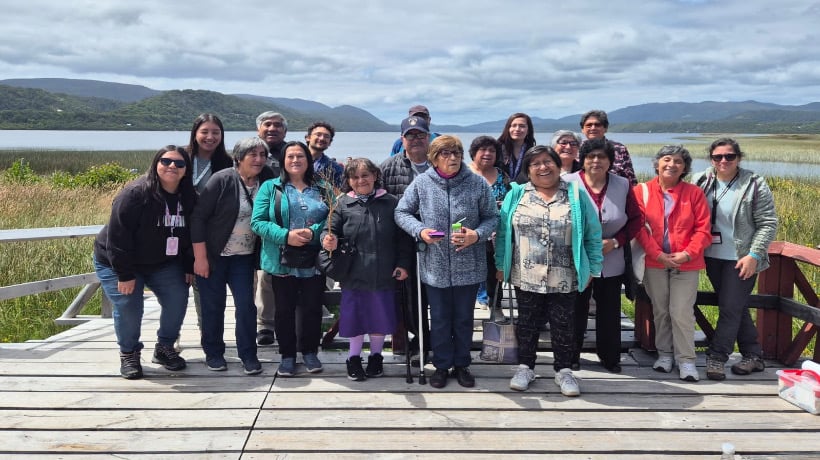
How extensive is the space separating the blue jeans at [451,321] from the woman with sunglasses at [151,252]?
177cm

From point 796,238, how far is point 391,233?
961cm

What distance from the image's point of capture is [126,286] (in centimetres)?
393

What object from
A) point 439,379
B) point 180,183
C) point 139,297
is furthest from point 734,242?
point 139,297

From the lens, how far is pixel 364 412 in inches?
140

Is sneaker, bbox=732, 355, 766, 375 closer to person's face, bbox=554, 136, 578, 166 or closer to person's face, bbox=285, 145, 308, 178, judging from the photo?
person's face, bbox=554, 136, 578, 166

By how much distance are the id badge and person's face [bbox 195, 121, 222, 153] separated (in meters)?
0.79

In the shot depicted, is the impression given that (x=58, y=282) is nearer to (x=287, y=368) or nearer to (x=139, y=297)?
(x=139, y=297)

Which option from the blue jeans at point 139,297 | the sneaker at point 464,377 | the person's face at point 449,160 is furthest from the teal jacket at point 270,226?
the sneaker at point 464,377

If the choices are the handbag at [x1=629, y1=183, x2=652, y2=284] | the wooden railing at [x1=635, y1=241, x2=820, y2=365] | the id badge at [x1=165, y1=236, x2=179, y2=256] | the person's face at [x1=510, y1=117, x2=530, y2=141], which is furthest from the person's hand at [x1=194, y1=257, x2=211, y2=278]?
the wooden railing at [x1=635, y1=241, x2=820, y2=365]

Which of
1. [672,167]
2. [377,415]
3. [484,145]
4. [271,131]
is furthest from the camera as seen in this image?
[271,131]

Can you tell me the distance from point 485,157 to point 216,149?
6.87ft

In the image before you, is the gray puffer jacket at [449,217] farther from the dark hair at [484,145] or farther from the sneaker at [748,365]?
the sneaker at [748,365]

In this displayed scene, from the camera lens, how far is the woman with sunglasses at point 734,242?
399cm

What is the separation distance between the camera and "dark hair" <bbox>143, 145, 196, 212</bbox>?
12.8ft
